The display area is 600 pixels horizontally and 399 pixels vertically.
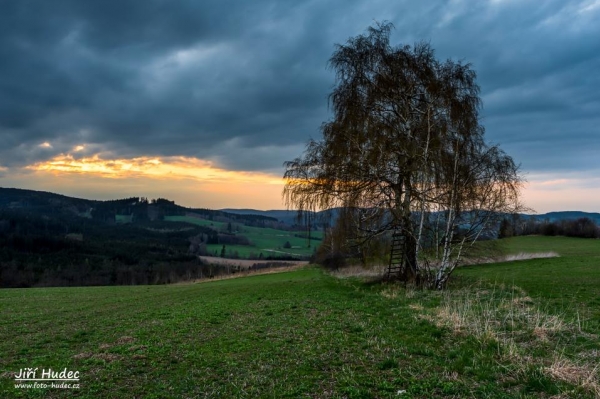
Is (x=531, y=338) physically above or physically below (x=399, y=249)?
below

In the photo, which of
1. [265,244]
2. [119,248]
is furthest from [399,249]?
[119,248]

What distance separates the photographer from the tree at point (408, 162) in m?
19.6

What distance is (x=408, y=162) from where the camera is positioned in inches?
778

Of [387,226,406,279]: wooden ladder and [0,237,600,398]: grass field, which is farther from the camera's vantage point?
[387,226,406,279]: wooden ladder

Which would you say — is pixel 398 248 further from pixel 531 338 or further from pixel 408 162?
pixel 531 338

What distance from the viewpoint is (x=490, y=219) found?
19.7 metres

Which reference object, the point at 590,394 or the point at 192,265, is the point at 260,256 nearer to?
the point at 192,265

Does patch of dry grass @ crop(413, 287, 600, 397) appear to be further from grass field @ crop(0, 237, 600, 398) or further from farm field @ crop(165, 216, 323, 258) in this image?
farm field @ crop(165, 216, 323, 258)

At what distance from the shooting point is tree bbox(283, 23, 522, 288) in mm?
19609

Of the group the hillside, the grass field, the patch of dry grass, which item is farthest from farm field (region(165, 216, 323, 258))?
the patch of dry grass

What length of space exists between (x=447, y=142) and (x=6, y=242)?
15186 centimetres

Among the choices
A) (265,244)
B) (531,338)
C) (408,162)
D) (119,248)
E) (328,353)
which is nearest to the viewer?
(328,353)

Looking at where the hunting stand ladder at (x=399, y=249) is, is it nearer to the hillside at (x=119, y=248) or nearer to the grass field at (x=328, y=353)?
the grass field at (x=328, y=353)

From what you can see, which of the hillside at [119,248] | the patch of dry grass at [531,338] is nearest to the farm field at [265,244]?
the hillside at [119,248]
